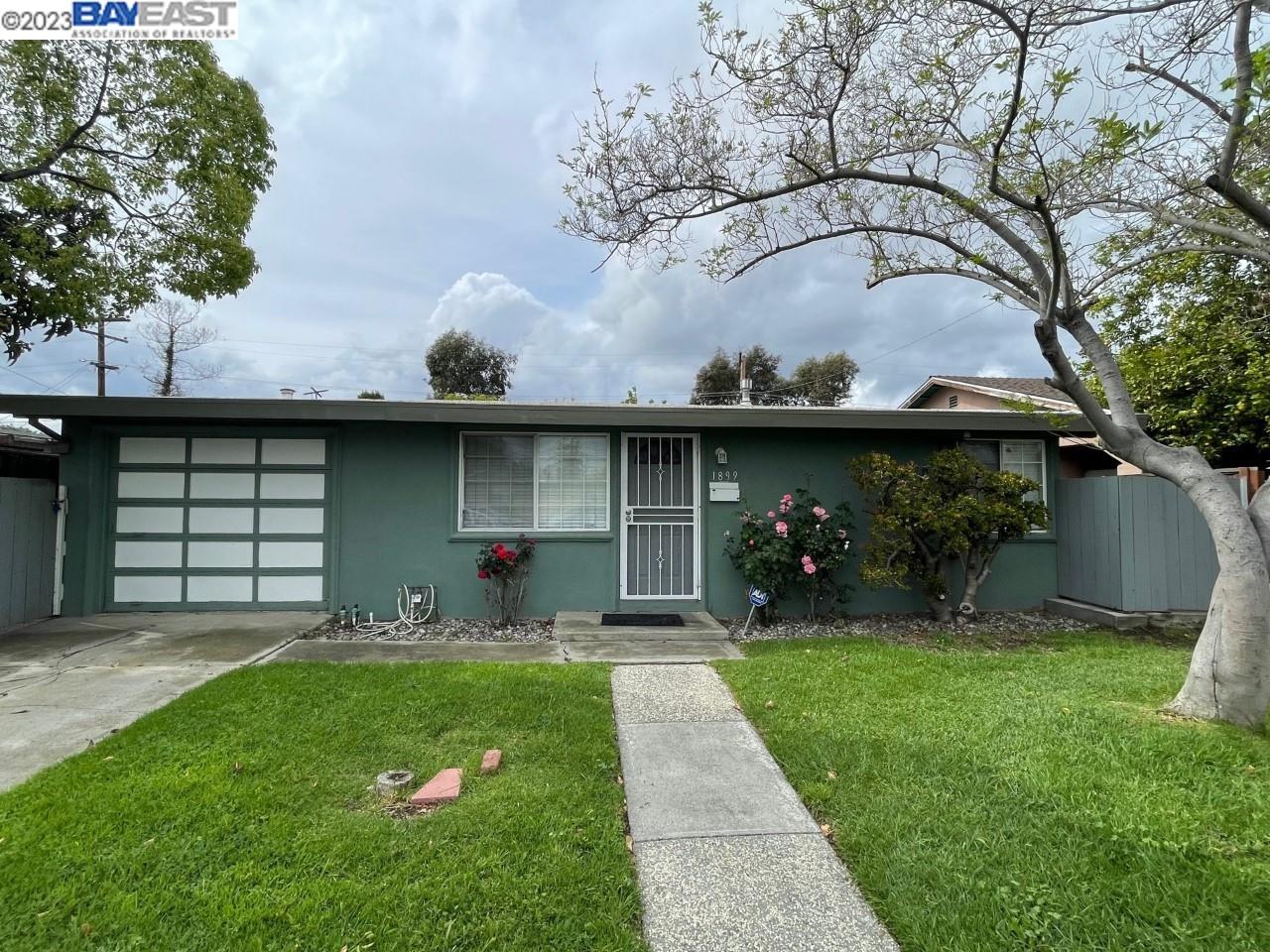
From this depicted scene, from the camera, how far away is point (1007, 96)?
377cm

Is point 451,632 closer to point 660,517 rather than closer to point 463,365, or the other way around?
point 660,517

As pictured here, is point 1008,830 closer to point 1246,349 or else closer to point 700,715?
point 700,715

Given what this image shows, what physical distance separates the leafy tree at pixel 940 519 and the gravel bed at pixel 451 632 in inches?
138

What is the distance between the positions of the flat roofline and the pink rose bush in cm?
100

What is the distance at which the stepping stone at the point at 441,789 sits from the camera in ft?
9.02

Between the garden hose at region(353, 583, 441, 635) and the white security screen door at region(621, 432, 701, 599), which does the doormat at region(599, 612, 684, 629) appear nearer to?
the white security screen door at region(621, 432, 701, 599)

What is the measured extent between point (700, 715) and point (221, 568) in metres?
5.96

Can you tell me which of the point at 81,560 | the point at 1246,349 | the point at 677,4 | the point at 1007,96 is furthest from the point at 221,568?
the point at 1246,349

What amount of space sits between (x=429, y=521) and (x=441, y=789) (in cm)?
432

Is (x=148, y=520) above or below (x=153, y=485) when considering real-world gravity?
below

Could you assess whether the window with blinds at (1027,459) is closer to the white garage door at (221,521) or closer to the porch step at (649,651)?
the porch step at (649,651)

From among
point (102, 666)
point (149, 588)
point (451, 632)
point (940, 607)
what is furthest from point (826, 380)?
point (102, 666)

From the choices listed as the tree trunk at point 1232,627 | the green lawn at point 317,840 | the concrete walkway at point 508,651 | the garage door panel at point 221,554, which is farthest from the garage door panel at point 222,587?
the tree trunk at point 1232,627

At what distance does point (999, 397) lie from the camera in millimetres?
13125
